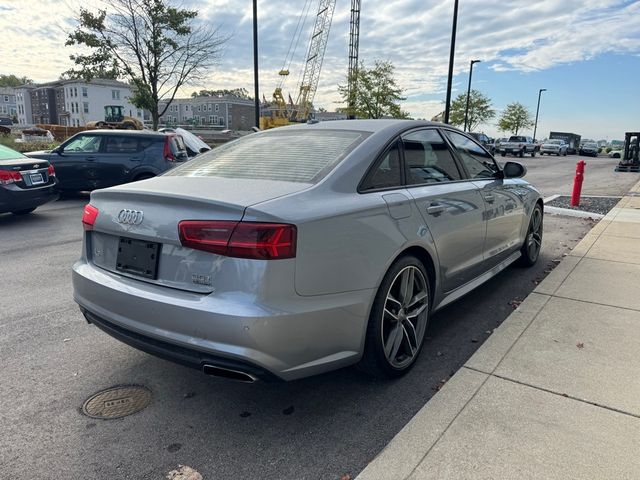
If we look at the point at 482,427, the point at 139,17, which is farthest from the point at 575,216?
the point at 139,17

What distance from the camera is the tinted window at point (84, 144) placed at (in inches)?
429

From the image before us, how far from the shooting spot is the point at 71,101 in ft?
303

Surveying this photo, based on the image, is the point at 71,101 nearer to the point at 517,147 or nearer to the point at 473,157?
the point at 517,147

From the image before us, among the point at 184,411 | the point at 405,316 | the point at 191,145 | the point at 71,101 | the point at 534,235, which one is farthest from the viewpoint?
the point at 71,101

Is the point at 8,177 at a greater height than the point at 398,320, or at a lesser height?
greater

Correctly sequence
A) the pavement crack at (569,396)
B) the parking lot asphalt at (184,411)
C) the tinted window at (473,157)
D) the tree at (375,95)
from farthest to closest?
the tree at (375,95), the tinted window at (473,157), the pavement crack at (569,396), the parking lot asphalt at (184,411)

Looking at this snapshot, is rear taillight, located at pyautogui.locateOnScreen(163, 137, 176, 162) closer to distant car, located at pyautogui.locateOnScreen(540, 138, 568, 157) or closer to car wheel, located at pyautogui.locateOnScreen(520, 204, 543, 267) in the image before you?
car wheel, located at pyautogui.locateOnScreen(520, 204, 543, 267)

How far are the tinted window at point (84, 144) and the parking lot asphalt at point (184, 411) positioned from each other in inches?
289

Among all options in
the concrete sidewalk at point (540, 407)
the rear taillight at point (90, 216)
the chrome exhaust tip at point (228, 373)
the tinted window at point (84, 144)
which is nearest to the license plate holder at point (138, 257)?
the rear taillight at point (90, 216)

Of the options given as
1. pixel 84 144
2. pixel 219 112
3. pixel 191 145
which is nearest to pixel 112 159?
pixel 84 144

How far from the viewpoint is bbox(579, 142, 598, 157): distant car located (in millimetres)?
55322

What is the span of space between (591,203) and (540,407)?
10656 mm

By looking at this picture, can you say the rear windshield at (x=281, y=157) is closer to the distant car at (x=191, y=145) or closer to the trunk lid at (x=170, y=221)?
the trunk lid at (x=170, y=221)

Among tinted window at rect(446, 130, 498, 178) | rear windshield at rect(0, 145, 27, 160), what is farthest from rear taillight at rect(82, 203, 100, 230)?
rear windshield at rect(0, 145, 27, 160)
